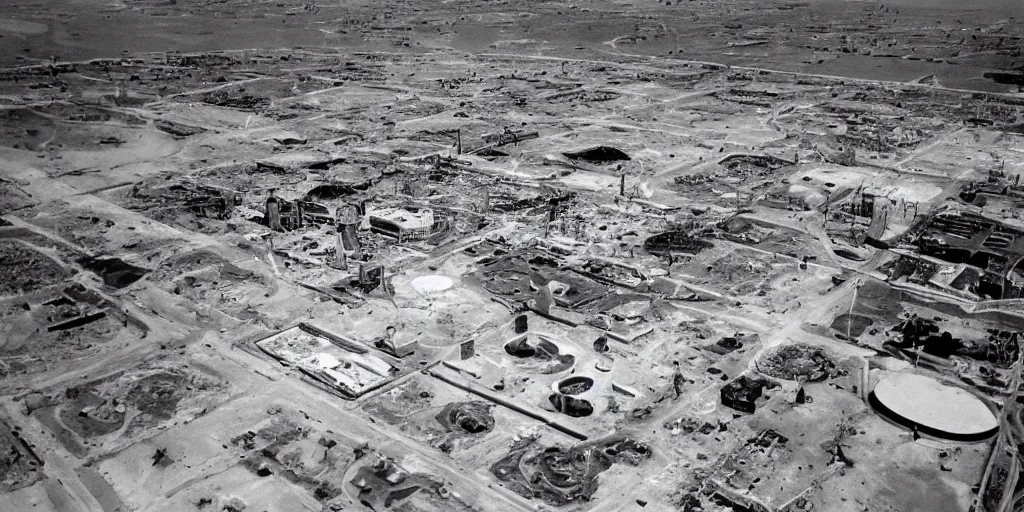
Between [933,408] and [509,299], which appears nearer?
[933,408]

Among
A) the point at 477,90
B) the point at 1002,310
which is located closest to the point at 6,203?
the point at 477,90

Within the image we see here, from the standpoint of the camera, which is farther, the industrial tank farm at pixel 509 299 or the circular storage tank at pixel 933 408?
the circular storage tank at pixel 933 408

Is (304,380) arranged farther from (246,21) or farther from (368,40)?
(246,21)

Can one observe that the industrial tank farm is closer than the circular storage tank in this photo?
Yes
